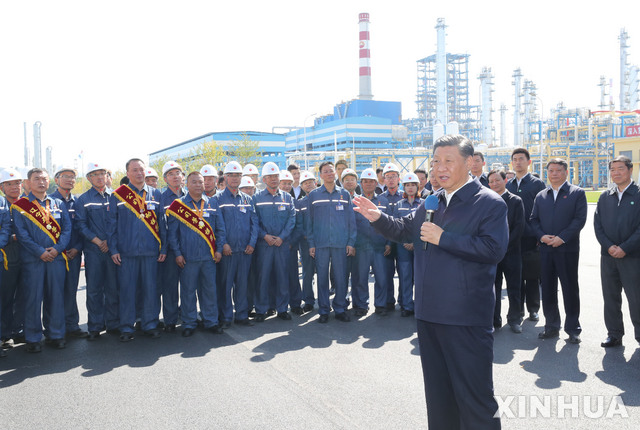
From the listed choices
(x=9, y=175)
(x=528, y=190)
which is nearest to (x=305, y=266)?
(x=528, y=190)

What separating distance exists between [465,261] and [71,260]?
18.4ft

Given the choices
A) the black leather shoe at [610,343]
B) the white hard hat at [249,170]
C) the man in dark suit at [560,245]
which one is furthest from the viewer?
the white hard hat at [249,170]

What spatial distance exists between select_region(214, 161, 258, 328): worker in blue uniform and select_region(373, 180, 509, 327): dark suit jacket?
14.7 feet

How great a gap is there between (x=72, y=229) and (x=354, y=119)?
7590cm

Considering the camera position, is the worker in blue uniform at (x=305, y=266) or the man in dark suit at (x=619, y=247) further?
the worker in blue uniform at (x=305, y=266)

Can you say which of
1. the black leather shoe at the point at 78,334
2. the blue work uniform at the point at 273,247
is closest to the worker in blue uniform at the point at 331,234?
the blue work uniform at the point at 273,247

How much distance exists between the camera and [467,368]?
2646 millimetres

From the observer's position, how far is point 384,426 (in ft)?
11.8

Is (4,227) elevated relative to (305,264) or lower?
elevated

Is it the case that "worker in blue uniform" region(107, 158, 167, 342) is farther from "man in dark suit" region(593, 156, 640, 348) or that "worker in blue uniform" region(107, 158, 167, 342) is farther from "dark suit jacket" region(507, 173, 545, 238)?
"man in dark suit" region(593, 156, 640, 348)

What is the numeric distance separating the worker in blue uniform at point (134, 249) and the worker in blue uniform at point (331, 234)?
2.19 metres

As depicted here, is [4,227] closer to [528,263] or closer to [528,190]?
[528,263]

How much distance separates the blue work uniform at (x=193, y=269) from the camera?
21.1 ft

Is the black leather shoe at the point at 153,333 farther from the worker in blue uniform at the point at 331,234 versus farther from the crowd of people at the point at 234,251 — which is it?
the worker in blue uniform at the point at 331,234
